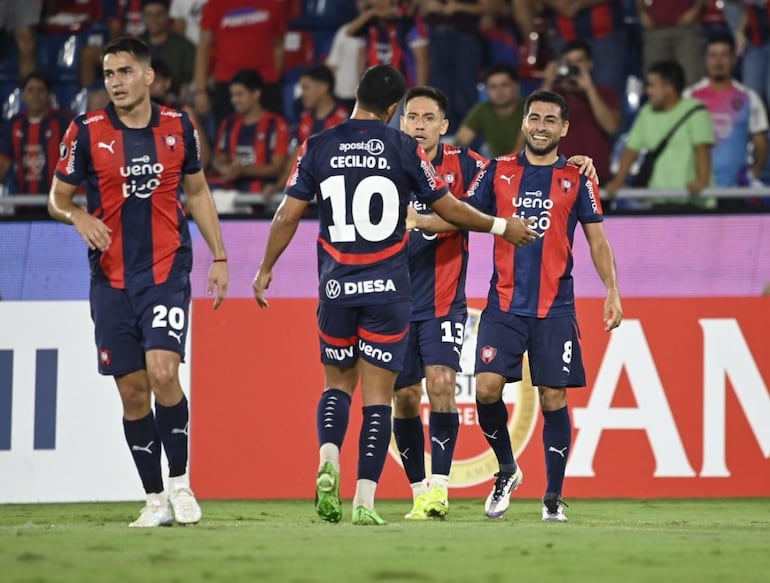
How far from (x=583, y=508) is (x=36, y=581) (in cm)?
521

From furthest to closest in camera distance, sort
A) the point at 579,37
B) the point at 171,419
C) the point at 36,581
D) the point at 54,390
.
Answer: the point at 579,37 < the point at 54,390 < the point at 171,419 < the point at 36,581

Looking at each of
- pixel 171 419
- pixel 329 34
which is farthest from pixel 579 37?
pixel 171 419

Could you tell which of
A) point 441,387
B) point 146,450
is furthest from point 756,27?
point 146,450

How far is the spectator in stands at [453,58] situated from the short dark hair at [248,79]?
1670 millimetres

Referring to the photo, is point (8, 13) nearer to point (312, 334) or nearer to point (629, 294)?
point (312, 334)

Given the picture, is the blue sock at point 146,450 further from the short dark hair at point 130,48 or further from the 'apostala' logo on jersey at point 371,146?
the short dark hair at point 130,48

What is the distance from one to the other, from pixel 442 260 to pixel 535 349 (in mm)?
792

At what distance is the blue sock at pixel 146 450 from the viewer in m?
6.91

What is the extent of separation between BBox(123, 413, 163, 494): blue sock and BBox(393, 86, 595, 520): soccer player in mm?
1650

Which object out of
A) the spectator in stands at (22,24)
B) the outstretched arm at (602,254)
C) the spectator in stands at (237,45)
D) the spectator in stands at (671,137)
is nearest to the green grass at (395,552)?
the outstretched arm at (602,254)

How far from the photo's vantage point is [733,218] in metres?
10.4

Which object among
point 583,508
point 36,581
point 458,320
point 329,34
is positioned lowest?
point 583,508

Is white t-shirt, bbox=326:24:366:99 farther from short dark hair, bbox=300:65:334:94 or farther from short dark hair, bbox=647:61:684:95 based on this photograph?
short dark hair, bbox=647:61:684:95

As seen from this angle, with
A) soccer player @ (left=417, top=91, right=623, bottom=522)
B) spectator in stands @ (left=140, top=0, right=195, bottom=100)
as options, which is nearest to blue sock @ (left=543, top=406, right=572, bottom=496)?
soccer player @ (left=417, top=91, right=623, bottom=522)
